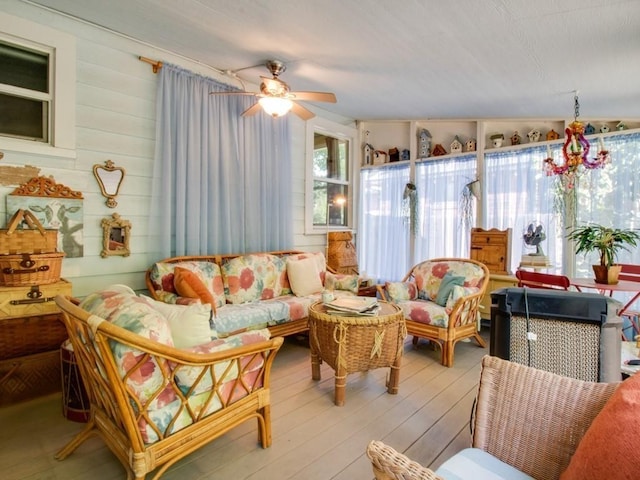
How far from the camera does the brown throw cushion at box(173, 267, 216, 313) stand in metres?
2.85

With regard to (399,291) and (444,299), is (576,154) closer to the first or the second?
(444,299)

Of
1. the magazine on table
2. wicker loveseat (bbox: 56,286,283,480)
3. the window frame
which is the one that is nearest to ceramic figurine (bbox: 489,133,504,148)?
the window frame

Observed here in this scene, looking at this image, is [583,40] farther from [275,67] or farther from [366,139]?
[366,139]

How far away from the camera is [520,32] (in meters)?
2.43

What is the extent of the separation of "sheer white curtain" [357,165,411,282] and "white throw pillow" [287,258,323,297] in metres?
1.56

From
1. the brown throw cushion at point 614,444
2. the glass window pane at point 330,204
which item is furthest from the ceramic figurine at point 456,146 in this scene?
the brown throw cushion at point 614,444

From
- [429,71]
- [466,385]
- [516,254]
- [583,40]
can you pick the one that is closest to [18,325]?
[466,385]

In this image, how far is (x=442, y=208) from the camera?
4680 mm

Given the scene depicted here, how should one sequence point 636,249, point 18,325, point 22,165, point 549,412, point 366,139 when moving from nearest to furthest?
1. point 549,412
2. point 18,325
3. point 22,165
4. point 636,249
5. point 366,139

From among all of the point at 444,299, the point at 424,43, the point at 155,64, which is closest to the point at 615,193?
the point at 444,299

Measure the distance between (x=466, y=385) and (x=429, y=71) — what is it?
2.69 metres

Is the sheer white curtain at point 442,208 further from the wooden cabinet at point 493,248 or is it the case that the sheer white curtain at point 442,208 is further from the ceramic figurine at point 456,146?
the wooden cabinet at point 493,248

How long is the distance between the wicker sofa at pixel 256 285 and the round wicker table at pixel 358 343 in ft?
2.49

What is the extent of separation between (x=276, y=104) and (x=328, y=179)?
1.99 metres
